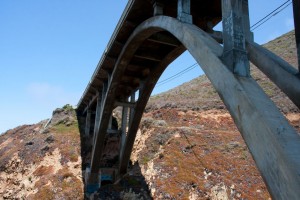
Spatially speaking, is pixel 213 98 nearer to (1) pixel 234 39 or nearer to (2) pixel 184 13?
(2) pixel 184 13

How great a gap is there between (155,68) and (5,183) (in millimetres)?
16544

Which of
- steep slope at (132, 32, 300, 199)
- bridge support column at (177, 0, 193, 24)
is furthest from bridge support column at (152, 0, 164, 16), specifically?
steep slope at (132, 32, 300, 199)

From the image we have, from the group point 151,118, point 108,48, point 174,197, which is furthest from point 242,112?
point 151,118

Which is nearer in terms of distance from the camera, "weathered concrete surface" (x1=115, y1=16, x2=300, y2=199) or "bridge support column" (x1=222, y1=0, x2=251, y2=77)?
"weathered concrete surface" (x1=115, y1=16, x2=300, y2=199)

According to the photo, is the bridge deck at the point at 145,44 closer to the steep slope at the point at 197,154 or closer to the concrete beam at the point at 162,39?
the concrete beam at the point at 162,39

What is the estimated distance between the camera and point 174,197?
54.4 feet

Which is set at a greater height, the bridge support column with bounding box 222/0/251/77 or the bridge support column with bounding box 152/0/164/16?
the bridge support column with bounding box 152/0/164/16

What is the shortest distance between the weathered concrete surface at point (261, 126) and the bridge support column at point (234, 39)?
0.58ft

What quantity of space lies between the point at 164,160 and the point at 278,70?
50.9 ft

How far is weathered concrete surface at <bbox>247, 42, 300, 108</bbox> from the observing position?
5105 millimetres

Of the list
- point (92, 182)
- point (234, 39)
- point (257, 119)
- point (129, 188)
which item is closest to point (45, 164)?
point (92, 182)

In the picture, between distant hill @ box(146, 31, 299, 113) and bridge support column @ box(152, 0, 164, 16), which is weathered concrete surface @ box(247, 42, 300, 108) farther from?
distant hill @ box(146, 31, 299, 113)

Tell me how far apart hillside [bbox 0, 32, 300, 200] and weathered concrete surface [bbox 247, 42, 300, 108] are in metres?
12.0

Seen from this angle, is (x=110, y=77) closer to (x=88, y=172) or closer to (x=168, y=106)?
(x=88, y=172)
